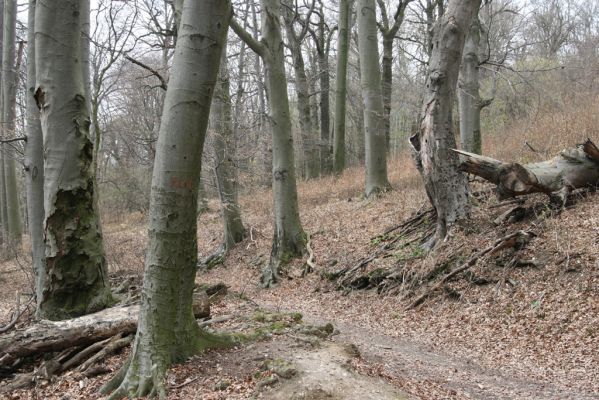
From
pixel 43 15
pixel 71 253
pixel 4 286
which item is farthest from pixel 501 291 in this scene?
pixel 4 286

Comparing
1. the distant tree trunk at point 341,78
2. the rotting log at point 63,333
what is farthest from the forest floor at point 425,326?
the distant tree trunk at point 341,78

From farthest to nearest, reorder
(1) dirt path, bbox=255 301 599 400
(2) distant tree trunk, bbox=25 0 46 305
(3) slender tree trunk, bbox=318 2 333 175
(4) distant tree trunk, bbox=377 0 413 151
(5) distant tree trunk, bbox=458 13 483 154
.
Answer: (3) slender tree trunk, bbox=318 2 333 175
(4) distant tree trunk, bbox=377 0 413 151
(5) distant tree trunk, bbox=458 13 483 154
(2) distant tree trunk, bbox=25 0 46 305
(1) dirt path, bbox=255 301 599 400

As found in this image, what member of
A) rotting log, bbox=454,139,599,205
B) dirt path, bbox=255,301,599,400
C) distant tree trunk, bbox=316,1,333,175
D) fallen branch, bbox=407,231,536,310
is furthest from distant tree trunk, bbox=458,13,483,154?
distant tree trunk, bbox=316,1,333,175

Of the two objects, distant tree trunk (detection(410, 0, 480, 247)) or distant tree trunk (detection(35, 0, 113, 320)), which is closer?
distant tree trunk (detection(35, 0, 113, 320))

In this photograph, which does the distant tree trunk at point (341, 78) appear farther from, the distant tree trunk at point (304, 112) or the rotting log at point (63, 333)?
the rotting log at point (63, 333)

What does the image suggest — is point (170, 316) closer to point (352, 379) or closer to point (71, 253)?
point (352, 379)

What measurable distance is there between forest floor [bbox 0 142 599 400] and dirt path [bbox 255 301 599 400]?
0.06 ft

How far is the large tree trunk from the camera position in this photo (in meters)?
4.07

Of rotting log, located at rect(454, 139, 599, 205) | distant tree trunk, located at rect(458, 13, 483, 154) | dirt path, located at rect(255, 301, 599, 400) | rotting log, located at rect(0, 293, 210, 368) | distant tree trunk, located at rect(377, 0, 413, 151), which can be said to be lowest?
dirt path, located at rect(255, 301, 599, 400)

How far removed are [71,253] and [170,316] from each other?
2464 mm

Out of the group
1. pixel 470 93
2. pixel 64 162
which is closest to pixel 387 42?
pixel 470 93

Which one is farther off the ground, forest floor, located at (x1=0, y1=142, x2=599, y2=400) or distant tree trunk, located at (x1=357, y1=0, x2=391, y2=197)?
distant tree trunk, located at (x1=357, y1=0, x2=391, y2=197)

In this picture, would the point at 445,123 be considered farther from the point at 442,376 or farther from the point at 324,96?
the point at 324,96

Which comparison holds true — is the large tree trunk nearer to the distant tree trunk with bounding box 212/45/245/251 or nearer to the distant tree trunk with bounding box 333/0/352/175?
the distant tree trunk with bounding box 212/45/245/251
